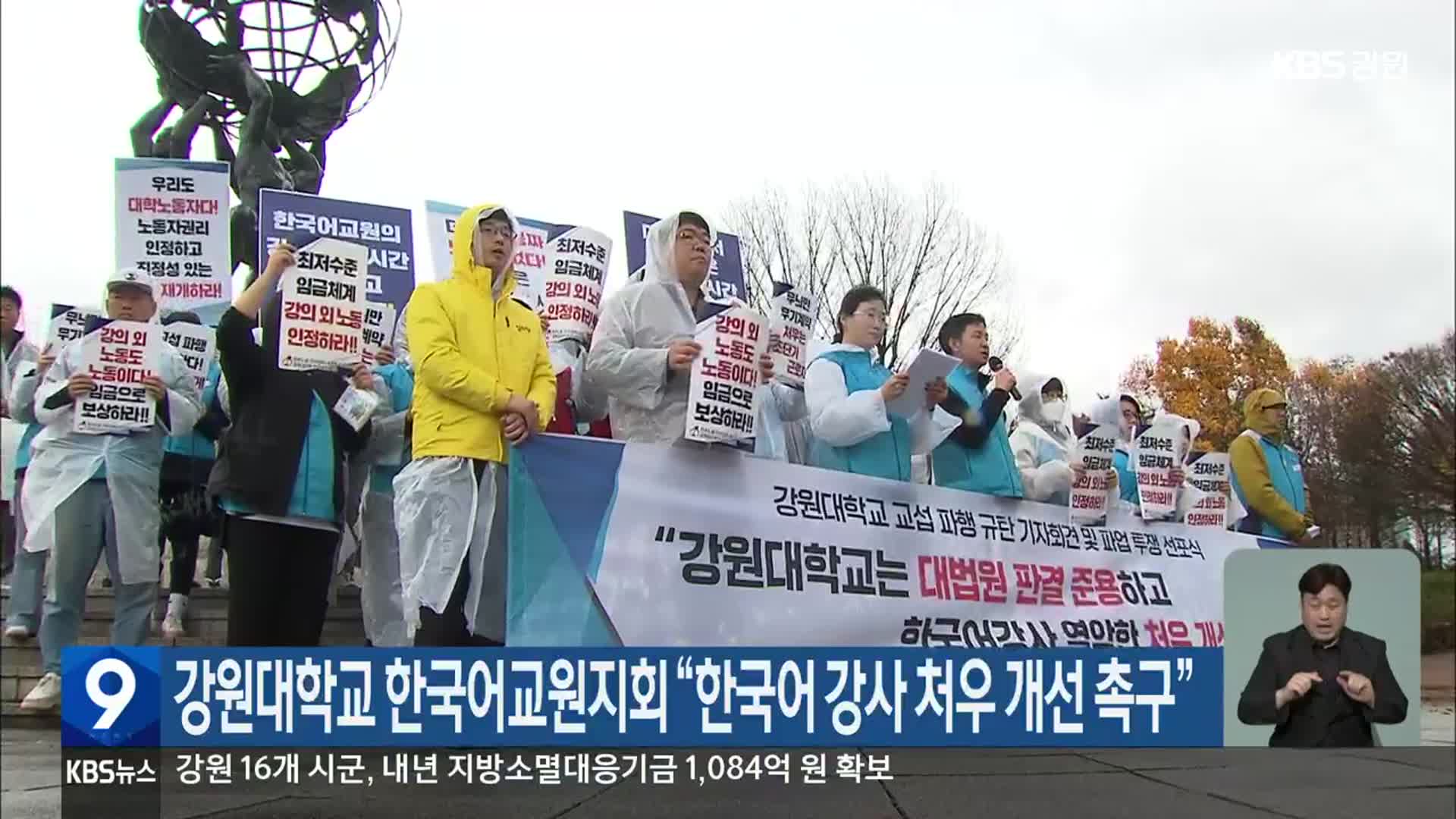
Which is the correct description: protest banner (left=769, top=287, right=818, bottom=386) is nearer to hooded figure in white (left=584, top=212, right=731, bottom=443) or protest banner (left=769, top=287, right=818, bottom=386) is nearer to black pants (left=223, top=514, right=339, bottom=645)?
hooded figure in white (left=584, top=212, right=731, bottom=443)

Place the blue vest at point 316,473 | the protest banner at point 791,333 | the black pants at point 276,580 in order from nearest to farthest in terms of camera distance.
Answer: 1. the black pants at point 276,580
2. the blue vest at point 316,473
3. the protest banner at point 791,333

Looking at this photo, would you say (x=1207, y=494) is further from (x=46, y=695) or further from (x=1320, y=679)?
(x=46, y=695)

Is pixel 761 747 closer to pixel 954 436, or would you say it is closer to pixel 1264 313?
pixel 954 436

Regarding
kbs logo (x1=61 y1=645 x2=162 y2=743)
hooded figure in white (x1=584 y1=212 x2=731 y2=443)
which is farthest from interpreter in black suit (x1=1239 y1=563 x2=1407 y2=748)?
kbs logo (x1=61 y1=645 x2=162 y2=743)

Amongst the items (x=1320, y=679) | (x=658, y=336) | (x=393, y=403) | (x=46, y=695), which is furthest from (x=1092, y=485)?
(x=46, y=695)

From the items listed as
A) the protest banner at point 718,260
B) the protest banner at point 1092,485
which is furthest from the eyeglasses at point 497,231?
the protest banner at point 1092,485

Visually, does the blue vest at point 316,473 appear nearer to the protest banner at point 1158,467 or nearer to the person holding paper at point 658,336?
the person holding paper at point 658,336

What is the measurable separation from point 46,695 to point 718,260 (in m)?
1.69

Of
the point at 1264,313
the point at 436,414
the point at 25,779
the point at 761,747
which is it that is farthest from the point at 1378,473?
the point at 25,779

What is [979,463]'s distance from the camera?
2926 millimetres

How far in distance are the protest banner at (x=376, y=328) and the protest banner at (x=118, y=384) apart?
0.43 meters

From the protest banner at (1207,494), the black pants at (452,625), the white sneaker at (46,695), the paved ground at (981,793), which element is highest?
the protest banner at (1207,494)

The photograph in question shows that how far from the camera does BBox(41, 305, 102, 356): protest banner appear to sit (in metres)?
2.64

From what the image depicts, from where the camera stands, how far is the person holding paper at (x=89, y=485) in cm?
265
